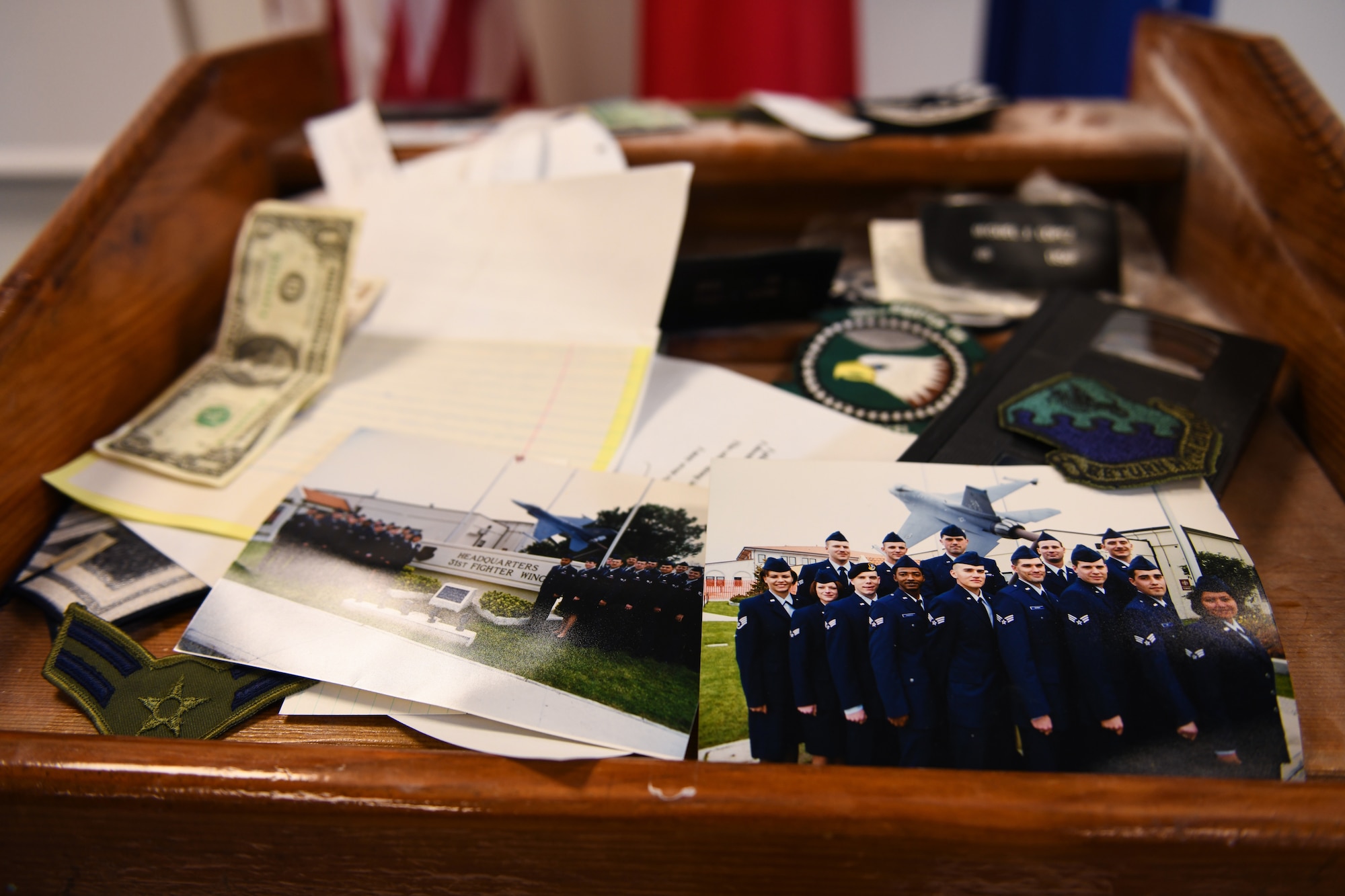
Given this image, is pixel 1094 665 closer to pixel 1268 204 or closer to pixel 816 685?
pixel 816 685

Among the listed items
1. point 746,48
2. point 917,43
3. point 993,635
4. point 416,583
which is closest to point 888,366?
point 993,635

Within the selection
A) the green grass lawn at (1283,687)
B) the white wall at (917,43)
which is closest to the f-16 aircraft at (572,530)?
the green grass lawn at (1283,687)

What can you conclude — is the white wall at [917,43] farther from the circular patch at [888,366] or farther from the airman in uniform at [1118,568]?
the airman in uniform at [1118,568]

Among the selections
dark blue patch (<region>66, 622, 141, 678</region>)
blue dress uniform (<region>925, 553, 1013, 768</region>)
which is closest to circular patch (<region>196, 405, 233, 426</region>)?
dark blue patch (<region>66, 622, 141, 678</region>)

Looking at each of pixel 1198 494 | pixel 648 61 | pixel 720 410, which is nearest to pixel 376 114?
pixel 720 410

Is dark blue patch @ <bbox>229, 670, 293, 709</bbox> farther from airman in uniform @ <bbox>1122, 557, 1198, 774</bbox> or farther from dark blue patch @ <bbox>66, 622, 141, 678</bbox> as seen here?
airman in uniform @ <bbox>1122, 557, 1198, 774</bbox>

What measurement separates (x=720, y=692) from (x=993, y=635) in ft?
0.45

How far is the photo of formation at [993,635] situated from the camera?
0.36 meters

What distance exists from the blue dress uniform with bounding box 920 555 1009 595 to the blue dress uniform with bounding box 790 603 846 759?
0.06 meters

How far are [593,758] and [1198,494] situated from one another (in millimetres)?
381

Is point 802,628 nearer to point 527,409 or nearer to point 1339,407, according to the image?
point 527,409

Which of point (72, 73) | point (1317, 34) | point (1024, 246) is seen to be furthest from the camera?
point (72, 73)

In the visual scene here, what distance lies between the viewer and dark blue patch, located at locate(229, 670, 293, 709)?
40 centimetres

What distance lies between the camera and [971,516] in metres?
0.45
